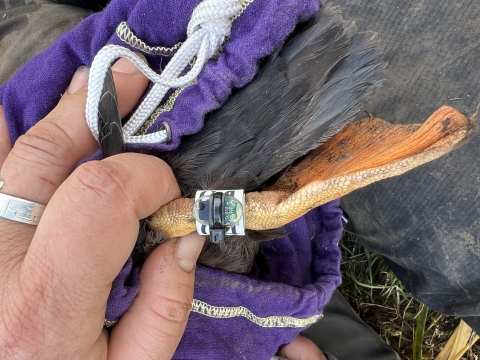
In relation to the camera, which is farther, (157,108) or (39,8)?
(39,8)

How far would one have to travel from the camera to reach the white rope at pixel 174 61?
0.66 metres

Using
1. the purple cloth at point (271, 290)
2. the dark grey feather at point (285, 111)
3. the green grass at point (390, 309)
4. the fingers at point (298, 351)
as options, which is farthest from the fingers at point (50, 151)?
the green grass at point (390, 309)

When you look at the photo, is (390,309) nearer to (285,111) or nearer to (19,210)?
(285,111)

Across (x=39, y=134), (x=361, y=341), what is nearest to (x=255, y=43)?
(x=39, y=134)

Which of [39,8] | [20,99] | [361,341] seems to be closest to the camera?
[20,99]

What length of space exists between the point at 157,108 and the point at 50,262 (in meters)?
0.31

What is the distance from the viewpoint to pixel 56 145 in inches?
30.0

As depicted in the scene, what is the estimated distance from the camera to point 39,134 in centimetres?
77

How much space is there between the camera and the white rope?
0.66m

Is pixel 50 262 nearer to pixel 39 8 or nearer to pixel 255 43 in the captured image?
pixel 255 43

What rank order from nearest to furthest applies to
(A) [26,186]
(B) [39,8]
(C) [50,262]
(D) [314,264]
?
(C) [50,262] → (A) [26,186] → (D) [314,264] → (B) [39,8]

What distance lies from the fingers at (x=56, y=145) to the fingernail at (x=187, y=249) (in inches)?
9.3

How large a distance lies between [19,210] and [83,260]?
0.18m

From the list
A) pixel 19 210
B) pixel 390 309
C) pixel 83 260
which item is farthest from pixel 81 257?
pixel 390 309
